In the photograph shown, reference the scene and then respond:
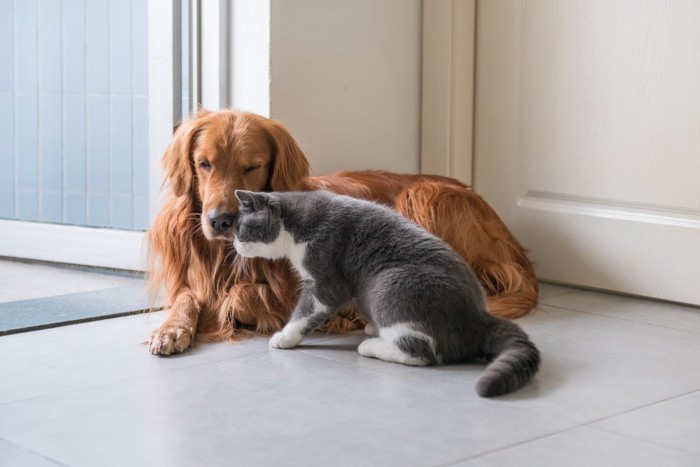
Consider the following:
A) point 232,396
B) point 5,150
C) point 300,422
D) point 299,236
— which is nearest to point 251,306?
point 299,236

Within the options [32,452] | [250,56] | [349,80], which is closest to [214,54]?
[250,56]

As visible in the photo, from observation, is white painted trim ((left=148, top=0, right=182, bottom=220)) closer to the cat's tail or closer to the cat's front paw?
the cat's front paw

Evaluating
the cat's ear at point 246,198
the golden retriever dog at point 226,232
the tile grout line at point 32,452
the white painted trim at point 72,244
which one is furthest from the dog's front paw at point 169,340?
the white painted trim at point 72,244

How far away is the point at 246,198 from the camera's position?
221 cm

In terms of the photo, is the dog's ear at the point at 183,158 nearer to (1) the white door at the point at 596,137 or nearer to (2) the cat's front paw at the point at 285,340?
(2) the cat's front paw at the point at 285,340

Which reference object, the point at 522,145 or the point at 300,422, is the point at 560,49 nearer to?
the point at 522,145

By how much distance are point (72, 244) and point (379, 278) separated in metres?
1.42

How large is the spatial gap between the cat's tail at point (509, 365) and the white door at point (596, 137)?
3.00 ft

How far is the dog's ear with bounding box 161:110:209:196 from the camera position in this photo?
241 centimetres

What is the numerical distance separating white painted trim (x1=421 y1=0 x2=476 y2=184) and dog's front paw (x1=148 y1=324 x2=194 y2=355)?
1.25 meters

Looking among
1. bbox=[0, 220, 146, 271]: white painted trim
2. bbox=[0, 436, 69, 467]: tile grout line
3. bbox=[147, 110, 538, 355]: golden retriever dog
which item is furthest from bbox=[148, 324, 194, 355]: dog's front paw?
bbox=[0, 220, 146, 271]: white painted trim

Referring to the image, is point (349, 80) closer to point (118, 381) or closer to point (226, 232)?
point (226, 232)

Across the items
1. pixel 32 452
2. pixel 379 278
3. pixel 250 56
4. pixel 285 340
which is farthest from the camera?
pixel 250 56

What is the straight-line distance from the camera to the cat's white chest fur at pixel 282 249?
224 cm
